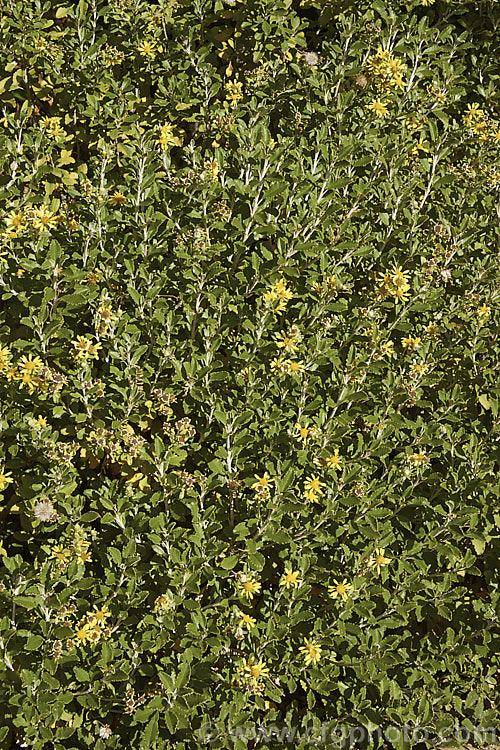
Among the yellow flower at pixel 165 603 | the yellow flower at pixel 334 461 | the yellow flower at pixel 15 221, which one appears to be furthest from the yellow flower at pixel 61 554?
the yellow flower at pixel 15 221

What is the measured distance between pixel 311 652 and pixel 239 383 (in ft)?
3.20

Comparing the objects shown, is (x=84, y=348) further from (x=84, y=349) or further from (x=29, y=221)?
(x=29, y=221)

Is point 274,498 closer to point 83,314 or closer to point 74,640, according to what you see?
point 74,640

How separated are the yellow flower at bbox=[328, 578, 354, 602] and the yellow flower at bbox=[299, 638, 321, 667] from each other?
17 cm

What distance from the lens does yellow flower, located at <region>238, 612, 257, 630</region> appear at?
2287mm

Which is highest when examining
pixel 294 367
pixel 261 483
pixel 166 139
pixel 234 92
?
pixel 234 92

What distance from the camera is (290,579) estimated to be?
237 centimetres

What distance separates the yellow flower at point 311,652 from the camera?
231 centimetres

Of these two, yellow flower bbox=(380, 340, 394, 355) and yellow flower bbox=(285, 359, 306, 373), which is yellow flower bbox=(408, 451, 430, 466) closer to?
yellow flower bbox=(380, 340, 394, 355)

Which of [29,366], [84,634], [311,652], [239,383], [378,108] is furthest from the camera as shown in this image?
[378,108]

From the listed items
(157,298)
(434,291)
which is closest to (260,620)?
(157,298)

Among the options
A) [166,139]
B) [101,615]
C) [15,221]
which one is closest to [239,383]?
[101,615]

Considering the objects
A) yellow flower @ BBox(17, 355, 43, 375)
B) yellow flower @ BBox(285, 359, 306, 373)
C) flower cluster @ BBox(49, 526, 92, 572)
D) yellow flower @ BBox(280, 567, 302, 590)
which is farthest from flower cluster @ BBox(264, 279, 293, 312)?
flower cluster @ BBox(49, 526, 92, 572)

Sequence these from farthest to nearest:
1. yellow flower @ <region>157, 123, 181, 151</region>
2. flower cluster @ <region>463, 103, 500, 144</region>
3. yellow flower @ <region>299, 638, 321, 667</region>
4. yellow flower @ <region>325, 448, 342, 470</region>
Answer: flower cluster @ <region>463, 103, 500, 144</region>
yellow flower @ <region>157, 123, 181, 151</region>
yellow flower @ <region>325, 448, 342, 470</region>
yellow flower @ <region>299, 638, 321, 667</region>
